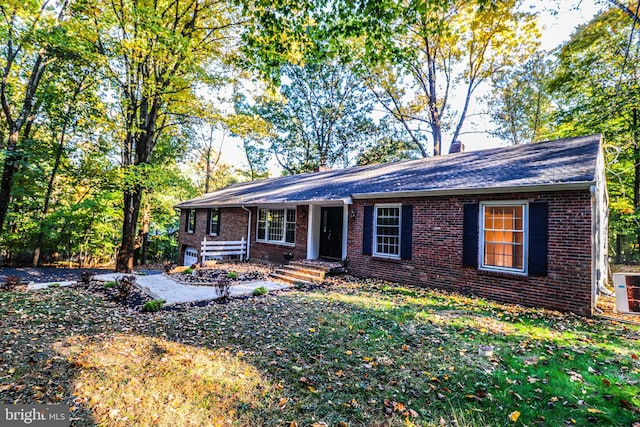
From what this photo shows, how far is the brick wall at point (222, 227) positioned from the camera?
49.9ft

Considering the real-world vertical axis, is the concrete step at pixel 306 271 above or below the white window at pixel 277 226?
below

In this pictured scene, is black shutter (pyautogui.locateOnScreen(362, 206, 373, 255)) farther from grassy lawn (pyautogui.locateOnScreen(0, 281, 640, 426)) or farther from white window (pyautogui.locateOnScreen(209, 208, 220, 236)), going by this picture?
white window (pyautogui.locateOnScreen(209, 208, 220, 236))

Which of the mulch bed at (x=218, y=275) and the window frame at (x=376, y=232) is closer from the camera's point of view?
the mulch bed at (x=218, y=275)

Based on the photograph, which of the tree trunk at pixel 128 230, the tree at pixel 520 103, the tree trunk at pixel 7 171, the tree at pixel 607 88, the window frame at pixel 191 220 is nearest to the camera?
the tree trunk at pixel 7 171

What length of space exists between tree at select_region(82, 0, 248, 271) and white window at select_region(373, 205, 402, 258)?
311 inches

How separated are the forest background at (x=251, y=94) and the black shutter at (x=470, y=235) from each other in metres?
3.85

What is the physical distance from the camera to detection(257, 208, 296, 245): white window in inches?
Answer: 511

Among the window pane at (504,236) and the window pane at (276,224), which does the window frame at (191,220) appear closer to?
the window pane at (276,224)

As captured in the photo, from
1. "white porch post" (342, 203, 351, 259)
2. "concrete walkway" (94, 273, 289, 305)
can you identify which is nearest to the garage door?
"concrete walkway" (94, 273, 289, 305)

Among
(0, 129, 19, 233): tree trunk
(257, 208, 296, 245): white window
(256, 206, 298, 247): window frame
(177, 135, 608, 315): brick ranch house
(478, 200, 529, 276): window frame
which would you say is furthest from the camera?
(257, 208, 296, 245): white window

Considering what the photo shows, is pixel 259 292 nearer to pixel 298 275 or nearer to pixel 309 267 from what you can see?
pixel 298 275

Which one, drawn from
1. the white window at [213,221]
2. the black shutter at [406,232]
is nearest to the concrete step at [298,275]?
the black shutter at [406,232]

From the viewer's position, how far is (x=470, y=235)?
7773 millimetres

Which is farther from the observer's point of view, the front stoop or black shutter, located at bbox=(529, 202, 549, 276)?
the front stoop
